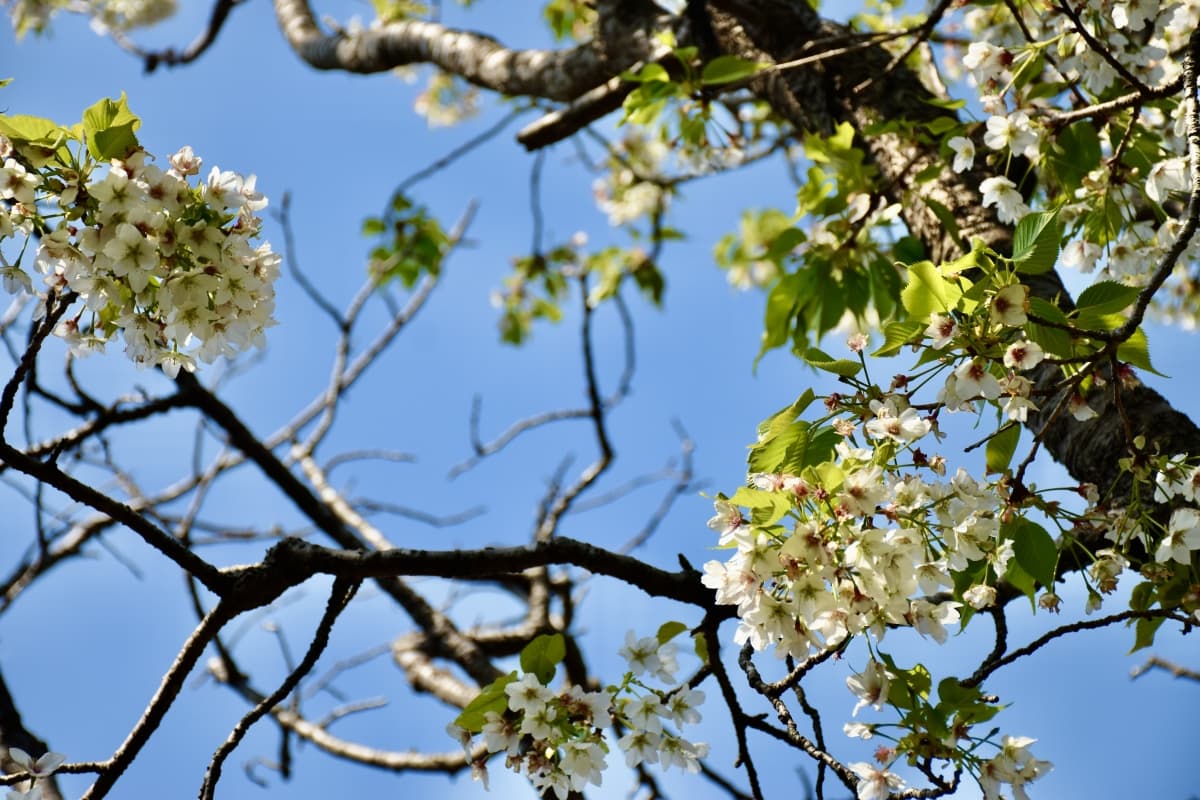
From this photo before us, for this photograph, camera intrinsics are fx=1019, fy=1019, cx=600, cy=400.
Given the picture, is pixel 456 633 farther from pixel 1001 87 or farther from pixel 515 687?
pixel 1001 87

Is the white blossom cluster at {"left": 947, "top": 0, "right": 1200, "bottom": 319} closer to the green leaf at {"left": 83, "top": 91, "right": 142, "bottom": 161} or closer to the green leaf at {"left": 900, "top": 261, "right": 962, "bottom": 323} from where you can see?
the green leaf at {"left": 900, "top": 261, "right": 962, "bottom": 323}

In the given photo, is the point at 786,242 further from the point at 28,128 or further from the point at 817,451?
the point at 28,128

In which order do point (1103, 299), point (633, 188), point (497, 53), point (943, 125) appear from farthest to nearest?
point (633, 188), point (497, 53), point (943, 125), point (1103, 299)

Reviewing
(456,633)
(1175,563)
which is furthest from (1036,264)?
→ (456,633)

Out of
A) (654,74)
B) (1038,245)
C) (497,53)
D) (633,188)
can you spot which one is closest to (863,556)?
(1038,245)

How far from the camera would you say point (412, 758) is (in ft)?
10.2

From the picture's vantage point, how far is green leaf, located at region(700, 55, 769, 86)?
7.08ft

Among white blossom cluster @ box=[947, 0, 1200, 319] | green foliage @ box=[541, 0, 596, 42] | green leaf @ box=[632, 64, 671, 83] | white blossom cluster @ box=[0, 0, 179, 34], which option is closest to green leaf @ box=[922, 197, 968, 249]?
Answer: white blossom cluster @ box=[947, 0, 1200, 319]

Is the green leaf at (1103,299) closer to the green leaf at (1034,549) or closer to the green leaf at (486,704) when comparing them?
the green leaf at (1034,549)

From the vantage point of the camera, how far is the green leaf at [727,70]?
2158 millimetres

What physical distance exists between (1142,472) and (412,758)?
7.80ft

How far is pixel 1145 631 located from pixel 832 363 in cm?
66

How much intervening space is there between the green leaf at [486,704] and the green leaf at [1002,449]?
2.45 ft

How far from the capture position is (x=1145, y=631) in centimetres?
149
